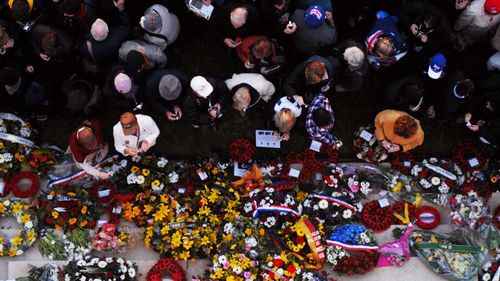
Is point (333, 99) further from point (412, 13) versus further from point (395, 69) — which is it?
point (412, 13)

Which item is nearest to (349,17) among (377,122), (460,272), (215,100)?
(377,122)

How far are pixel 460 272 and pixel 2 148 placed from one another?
715cm

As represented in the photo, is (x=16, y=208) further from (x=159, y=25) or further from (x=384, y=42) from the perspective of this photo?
(x=384, y=42)

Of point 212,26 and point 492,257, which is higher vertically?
point 212,26

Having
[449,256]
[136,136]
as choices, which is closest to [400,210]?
[449,256]

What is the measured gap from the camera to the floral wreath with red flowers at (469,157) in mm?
8633

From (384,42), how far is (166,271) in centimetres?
453

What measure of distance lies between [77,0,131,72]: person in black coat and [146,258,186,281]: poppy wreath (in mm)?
3050

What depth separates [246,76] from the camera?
7949 mm

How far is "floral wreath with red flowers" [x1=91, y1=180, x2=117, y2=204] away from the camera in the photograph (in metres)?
8.31

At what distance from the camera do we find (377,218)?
336 inches

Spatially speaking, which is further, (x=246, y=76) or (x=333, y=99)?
(x=333, y=99)

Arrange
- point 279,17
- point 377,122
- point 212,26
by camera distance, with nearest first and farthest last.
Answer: point 279,17, point 377,122, point 212,26

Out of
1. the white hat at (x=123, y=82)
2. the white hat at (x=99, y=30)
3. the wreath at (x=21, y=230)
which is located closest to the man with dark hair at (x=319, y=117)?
the white hat at (x=123, y=82)
